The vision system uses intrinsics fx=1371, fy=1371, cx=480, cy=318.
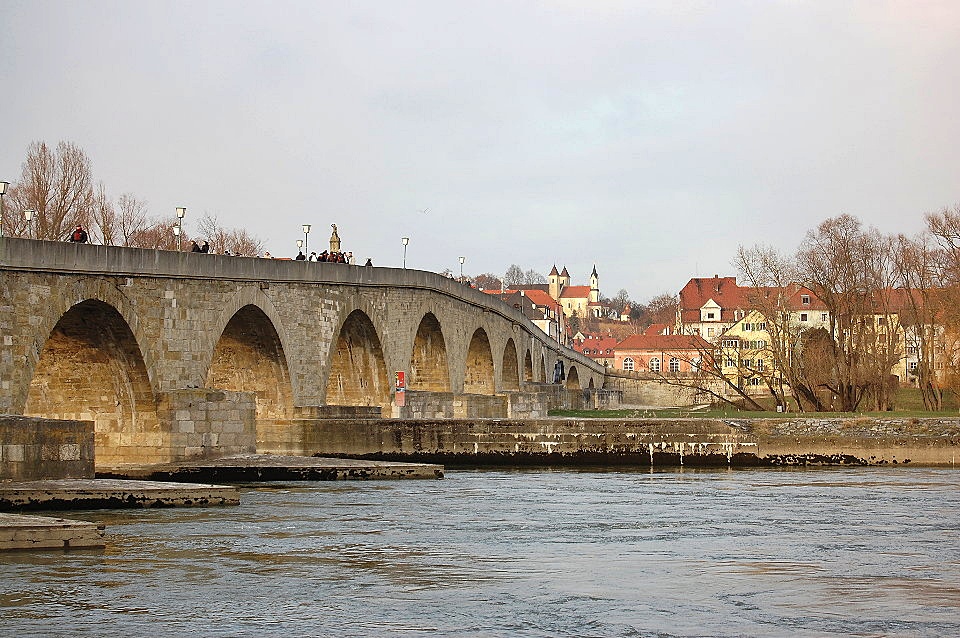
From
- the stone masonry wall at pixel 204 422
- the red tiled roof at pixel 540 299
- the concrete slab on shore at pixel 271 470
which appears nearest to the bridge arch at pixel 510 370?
the concrete slab on shore at pixel 271 470

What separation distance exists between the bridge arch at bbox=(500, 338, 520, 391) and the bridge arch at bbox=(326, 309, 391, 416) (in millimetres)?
20598

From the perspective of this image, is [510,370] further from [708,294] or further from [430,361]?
[708,294]

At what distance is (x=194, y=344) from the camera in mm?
31516

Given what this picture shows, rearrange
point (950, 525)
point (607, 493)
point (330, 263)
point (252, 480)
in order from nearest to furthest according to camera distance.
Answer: point (950, 525), point (607, 493), point (252, 480), point (330, 263)

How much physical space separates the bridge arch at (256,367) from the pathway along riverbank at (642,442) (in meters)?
1.54

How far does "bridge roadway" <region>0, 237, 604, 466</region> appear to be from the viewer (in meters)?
27.5

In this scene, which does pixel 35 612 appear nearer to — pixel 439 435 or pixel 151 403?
pixel 151 403

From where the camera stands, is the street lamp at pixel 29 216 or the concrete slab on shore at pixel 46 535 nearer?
the concrete slab on shore at pixel 46 535

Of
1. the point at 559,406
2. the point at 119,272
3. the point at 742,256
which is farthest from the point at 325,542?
the point at 559,406

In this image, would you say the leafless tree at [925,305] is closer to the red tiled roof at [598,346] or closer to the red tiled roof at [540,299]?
the red tiled roof at [598,346]

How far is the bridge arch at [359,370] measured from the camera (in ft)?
135

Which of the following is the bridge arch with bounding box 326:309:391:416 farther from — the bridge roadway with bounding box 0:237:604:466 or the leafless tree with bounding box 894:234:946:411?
the leafless tree with bounding box 894:234:946:411

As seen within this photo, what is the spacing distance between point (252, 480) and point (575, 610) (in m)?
16.9

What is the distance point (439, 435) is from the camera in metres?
35.6
